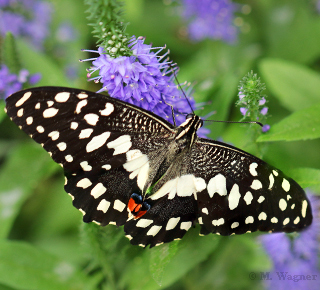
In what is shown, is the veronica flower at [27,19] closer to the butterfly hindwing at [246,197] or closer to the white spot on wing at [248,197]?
the butterfly hindwing at [246,197]

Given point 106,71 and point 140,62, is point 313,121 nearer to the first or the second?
point 140,62

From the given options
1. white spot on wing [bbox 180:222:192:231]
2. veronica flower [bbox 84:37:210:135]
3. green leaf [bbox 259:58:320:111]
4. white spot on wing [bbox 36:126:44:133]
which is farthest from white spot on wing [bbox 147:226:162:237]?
green leaf [bbox 259:58:320:111]

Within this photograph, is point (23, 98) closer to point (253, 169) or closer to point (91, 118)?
point (91, 118)

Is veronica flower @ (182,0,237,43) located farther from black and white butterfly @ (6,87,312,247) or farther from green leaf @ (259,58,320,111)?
black and white butterfly @ (6,87,312,247)

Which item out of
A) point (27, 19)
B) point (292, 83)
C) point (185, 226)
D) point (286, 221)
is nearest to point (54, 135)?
point (185, 226)

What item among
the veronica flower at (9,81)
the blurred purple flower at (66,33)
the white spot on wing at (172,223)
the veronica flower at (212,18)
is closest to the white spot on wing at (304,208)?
the white spot on wing at (172,223)
